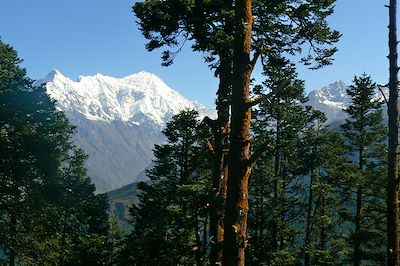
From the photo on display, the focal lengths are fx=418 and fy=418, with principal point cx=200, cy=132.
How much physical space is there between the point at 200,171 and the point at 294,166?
6.92 metres

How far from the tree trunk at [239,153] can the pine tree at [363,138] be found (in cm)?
2498

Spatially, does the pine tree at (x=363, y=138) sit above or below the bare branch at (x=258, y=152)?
above

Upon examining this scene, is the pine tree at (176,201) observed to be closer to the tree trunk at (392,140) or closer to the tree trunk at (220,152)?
the tree trunk at (220,152)

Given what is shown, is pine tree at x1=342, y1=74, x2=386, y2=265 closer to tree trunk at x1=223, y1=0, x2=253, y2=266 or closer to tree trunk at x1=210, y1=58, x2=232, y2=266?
tree trunk at x1=210, y1=58, x2=232, y2=266

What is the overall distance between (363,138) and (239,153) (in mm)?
26738

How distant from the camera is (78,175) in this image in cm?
3984

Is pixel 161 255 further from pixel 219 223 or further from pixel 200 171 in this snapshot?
pixel 219 223

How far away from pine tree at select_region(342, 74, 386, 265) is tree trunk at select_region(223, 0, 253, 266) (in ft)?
82.0

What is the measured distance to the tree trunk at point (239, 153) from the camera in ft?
19.3

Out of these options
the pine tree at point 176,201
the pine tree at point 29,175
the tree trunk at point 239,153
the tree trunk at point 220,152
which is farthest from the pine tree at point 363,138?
the tree trunk at point 239,153

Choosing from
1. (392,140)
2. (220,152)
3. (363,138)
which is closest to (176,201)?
(363,138)

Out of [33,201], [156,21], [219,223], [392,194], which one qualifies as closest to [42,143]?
[33,201]

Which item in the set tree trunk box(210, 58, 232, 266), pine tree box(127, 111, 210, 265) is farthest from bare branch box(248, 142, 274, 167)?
pine tree box(127, 111, 210, 265)

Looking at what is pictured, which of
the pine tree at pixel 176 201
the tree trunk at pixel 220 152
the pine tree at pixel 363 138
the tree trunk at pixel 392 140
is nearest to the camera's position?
the tree trunk at pixel 392 140
